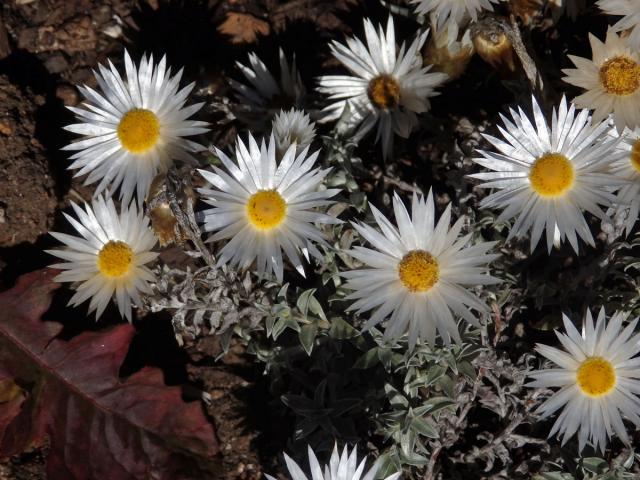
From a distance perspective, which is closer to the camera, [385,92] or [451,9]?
[451,9]

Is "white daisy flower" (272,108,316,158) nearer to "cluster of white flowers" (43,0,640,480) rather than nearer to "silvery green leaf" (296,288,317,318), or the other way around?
"cluster of white flowers" (43,0,640,480)

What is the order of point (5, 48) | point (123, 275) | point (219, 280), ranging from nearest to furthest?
point (219, 280) → point (123, 275) → point (5, 48)

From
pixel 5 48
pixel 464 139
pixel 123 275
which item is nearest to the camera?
pixel 123 275

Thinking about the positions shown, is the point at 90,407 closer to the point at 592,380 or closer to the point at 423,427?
the point at 423,427

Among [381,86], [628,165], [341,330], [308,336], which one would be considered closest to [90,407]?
[308,336]

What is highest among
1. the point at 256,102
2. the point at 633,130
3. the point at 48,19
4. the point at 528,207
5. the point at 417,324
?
the point at 48,19

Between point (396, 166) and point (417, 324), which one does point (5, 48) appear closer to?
point (396, 166)

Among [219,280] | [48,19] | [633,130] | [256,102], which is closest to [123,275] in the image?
[219,280]
